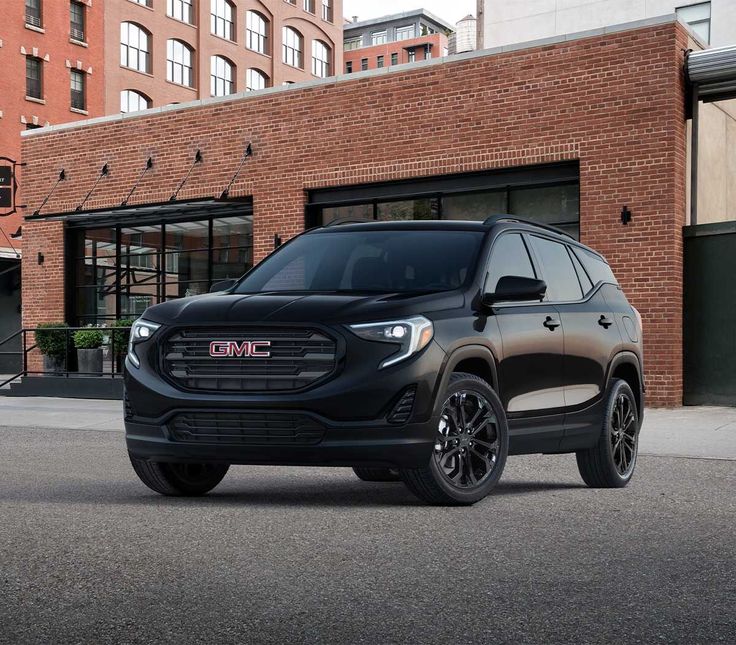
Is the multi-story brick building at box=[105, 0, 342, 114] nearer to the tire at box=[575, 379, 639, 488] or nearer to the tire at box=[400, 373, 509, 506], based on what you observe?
the tire at box=[575, 379, 639, 488]

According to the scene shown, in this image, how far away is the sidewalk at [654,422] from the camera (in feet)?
41.7

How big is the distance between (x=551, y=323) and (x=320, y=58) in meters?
60.5

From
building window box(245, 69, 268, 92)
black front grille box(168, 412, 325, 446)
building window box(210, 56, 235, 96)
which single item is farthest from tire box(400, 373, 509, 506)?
building window box(245, 69, 268, 92)

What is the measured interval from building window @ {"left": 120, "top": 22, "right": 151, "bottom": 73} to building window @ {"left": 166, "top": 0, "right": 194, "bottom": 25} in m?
2.32

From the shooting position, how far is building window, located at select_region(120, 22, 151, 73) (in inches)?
2030

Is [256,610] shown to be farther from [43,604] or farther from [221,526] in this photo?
[221,526]

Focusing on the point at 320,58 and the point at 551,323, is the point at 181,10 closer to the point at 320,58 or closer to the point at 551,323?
the point at 320,58

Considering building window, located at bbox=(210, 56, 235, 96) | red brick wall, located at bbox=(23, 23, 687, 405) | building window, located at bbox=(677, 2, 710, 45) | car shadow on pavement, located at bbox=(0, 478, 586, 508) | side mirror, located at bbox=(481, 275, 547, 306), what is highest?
building window, located at bbox=(210, 56, 235, 96)

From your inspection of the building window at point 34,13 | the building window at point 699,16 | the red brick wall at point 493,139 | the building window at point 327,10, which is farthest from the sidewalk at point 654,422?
the building window at point 327,10

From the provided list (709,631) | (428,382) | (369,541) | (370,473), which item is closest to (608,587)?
(709,631)

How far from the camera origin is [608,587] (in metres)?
5.16

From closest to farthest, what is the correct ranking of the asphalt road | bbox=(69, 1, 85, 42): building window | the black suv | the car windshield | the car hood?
the asphalt road, the black suv, the car hood, the car windshield, bbox=(69, 1, 85, 42): building window

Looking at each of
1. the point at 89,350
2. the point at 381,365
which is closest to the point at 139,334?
the point at 381,365

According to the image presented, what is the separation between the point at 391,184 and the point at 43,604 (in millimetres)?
17257
